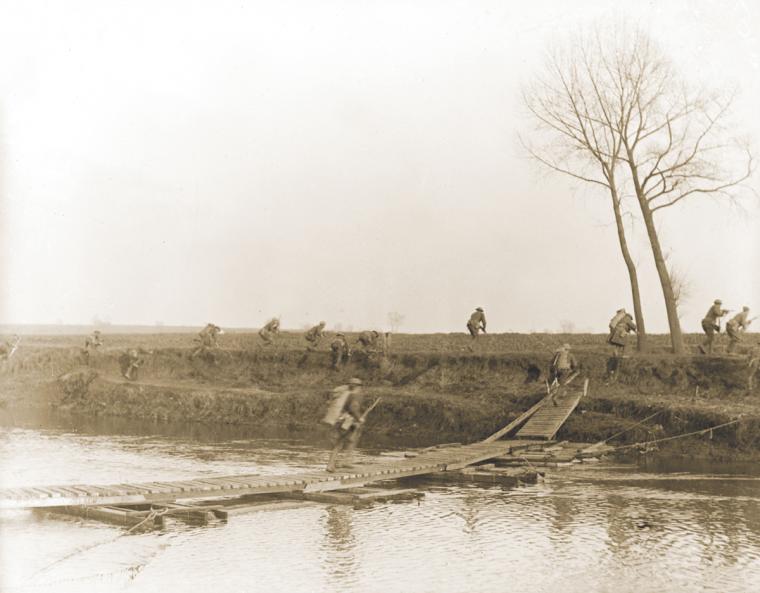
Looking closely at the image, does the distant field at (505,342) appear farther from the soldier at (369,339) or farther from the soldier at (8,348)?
the soldier at (8,348)

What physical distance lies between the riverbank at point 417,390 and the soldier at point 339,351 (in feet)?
1.60

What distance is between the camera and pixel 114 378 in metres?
41.1

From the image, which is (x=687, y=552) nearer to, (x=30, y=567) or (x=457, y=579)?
(x=457, y=579)

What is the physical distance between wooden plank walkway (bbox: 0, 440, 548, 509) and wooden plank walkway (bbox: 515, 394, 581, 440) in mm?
3962

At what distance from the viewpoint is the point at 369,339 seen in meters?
37.3

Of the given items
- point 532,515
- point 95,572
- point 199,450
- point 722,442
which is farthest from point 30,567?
point 722,442

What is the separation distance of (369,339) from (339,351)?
143cm

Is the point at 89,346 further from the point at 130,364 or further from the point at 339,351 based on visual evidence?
the point at 339,351

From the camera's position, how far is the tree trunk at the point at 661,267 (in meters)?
32.6

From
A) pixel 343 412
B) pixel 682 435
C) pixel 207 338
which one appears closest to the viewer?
pixel 343 412

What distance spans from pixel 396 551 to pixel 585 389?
689 inches

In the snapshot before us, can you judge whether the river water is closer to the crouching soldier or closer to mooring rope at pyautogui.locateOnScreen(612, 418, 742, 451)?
mooring rope at pyautogui.locateOnScreen(612, 418, 742, 451)

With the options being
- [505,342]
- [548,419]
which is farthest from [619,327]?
[505,342]

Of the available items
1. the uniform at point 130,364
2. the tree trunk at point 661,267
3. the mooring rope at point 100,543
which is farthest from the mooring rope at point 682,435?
the uniform at point 130,364
